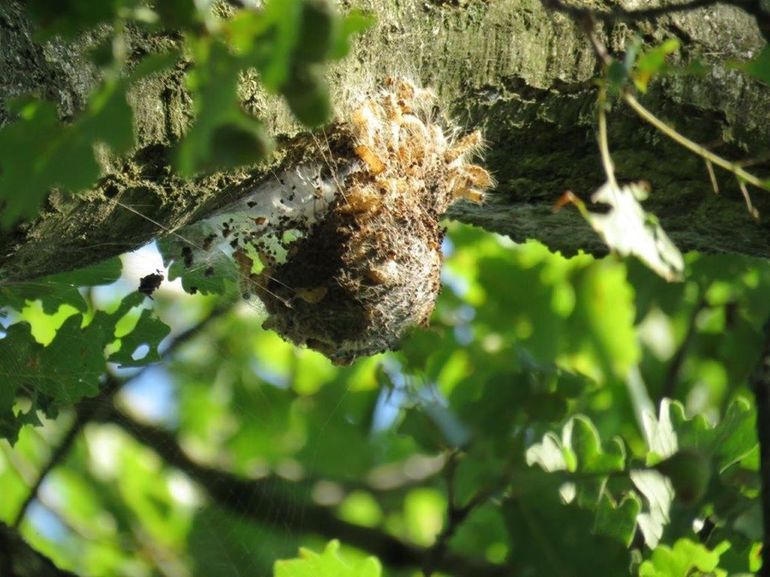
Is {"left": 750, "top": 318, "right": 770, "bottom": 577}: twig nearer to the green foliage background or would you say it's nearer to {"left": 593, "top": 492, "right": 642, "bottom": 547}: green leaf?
the green foliage background

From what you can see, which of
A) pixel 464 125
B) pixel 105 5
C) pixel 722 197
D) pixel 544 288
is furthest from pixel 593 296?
pixel 105 5

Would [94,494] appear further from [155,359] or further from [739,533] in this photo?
[739,533]

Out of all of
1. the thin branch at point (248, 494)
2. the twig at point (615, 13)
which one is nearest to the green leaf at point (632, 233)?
the twig at point (615, 13)

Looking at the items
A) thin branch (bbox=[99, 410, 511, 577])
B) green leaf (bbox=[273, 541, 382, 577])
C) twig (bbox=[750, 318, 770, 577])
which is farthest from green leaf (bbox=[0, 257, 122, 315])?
twig (bbox=[750, 318, 770, 577])

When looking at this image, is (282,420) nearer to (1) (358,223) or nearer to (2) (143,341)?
(2) (143,341)

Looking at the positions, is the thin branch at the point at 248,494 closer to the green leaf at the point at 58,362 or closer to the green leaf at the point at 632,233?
the green leaf at the point at 58,362
